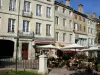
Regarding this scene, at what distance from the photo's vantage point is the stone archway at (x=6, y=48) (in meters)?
32.6

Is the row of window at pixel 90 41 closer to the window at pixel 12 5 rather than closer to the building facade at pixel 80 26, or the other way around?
the building facade at pixel 80 26

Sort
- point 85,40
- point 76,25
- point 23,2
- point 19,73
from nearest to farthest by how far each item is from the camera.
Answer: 1. point 19,73
2. point 23,2
3. point 76,25
4. point 85,40

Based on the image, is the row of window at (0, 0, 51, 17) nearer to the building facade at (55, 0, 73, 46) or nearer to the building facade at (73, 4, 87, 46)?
the building facade at (55, 0, 73, 46)

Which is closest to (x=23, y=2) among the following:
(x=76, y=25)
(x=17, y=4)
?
(x=17, y=4)

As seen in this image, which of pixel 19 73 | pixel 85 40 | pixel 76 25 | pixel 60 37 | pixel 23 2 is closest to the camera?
pixel 19 73

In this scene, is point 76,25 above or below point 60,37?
above

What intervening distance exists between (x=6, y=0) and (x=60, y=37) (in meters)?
14.8

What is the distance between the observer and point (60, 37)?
41781 mm

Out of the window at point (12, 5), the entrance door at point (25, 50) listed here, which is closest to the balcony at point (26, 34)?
the entrance door at point (25, 50)

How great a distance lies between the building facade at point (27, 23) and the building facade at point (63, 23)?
2.11 m

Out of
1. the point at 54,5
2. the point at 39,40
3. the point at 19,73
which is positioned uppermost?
the point at 54,5

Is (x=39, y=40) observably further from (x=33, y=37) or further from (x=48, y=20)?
(x=48, y=20)

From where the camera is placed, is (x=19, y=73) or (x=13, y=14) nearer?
(x=19, y=73)

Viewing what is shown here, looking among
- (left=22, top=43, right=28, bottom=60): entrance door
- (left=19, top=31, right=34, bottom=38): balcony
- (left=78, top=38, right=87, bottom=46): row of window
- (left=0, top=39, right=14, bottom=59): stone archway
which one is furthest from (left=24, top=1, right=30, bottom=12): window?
(left=78, top=38, right=87, bottom=46): row of window
